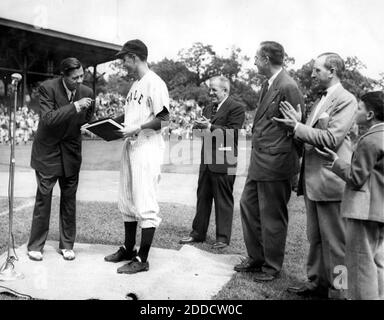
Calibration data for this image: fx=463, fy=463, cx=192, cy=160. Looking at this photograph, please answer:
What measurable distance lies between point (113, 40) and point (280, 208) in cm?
2062

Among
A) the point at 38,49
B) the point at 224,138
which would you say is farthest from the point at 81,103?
the point at 38,49

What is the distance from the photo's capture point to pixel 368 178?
3.24m

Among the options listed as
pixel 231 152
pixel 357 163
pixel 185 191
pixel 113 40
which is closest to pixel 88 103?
pixel 231 152

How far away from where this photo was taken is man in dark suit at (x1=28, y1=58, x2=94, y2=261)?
464cm

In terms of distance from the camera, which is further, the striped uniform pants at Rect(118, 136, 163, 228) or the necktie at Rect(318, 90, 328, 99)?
the striped uniform pants at Rect(118, 136, 163, 228)

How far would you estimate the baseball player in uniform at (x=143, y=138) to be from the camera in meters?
4.33

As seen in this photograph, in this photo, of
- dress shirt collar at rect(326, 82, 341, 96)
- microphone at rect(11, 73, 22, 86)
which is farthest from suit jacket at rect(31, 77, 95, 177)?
dress shirt collar at rect(326, 82, 341, 96)

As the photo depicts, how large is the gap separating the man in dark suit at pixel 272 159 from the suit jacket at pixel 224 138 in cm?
115

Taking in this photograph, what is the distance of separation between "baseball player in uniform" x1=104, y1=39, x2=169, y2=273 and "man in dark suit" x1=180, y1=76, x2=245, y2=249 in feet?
4.24

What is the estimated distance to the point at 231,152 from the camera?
224 inches

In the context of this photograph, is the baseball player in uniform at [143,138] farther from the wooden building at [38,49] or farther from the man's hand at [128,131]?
the wooden building at [38,49]

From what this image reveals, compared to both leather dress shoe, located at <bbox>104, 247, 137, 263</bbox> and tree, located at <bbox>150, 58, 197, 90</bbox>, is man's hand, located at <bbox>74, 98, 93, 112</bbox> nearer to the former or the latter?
leather dress shoe, located at <bbox>104, 247, 137, 263</bbox>

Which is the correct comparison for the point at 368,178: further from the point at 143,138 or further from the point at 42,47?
the point at 42,47

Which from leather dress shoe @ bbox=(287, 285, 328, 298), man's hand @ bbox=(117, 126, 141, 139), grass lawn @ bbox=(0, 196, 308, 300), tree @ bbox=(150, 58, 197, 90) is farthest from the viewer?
tree @ bbox=(150, 58, 197, 90)
